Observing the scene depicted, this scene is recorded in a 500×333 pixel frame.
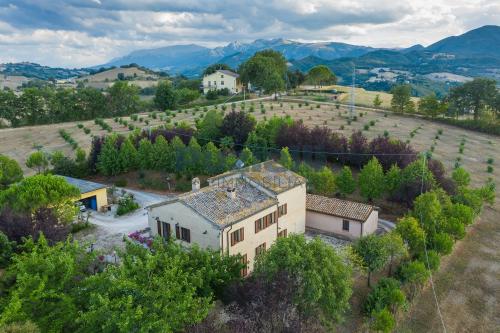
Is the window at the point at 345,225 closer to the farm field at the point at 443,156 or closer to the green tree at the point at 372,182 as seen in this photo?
the green tree at the point at 372,182

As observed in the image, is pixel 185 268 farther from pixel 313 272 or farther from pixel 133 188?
pixel 133 188

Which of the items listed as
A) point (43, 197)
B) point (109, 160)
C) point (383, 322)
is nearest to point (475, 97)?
point (109, 160)

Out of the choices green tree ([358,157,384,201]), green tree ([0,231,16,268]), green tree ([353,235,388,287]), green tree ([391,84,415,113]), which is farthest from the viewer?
green tree ([391,84,415,113])

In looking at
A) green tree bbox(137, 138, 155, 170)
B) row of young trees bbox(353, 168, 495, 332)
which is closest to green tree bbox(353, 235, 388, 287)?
row of young trees bbox(353, 168, 495, 332)

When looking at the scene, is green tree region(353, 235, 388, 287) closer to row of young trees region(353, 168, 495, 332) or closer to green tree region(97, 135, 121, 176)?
row of young trees region(353, 168, 495, 332)

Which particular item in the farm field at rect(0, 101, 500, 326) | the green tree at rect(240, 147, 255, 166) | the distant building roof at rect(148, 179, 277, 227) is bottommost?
the farm field at rect(0, 101, 500, 326)

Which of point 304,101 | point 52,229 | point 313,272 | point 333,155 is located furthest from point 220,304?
point 304,101
